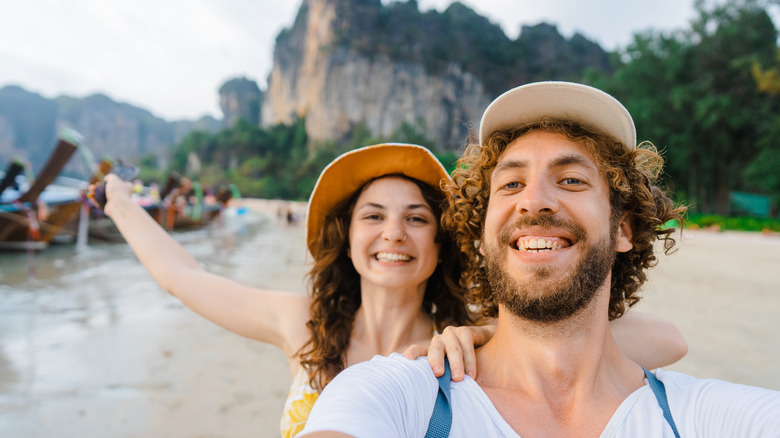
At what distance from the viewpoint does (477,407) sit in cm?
122

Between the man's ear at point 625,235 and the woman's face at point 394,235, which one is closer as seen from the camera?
the man's ear at point 625,235

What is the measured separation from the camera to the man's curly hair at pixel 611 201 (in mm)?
1592

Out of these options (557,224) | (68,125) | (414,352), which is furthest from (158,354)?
(68,125)

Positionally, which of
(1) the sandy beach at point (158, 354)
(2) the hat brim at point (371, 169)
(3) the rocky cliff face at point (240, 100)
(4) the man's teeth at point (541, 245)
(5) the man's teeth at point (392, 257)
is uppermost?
(3) the rocky cliff face at point (240, 100)

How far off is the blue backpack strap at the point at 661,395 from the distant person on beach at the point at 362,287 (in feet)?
1.53

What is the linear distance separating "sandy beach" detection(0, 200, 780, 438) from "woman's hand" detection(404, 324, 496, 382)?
119 centimetres

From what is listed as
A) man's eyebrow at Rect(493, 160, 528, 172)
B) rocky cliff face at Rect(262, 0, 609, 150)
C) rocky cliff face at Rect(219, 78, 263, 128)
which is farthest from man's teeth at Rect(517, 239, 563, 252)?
rocky cliff face at Rect(219, 78, 263, 128)

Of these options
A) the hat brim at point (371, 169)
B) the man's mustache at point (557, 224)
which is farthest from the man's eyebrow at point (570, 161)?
the hat brim at point (371, 169)

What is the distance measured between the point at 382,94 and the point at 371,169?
2364 inches

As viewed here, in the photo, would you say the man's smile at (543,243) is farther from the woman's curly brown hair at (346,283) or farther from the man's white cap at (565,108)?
the woman's curly brown hair at (346,283)

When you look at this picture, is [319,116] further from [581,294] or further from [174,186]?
[581,294]

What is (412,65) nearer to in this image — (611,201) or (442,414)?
(611,201)

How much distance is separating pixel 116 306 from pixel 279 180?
6134 centimetres

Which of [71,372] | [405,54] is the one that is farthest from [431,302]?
[405,54]
